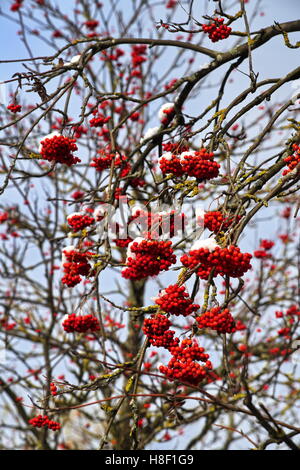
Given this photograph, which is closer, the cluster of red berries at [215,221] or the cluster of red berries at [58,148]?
the cluster of red berries at [215,221]

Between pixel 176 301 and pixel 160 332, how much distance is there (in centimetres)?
19

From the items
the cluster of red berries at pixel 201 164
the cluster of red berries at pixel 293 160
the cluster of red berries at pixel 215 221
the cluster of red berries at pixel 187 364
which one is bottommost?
the cluster of red berries at pixel 187 364

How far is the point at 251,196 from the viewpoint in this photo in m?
2.83

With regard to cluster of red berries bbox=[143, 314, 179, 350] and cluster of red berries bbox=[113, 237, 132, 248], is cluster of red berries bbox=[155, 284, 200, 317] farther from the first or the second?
cluster of red berries bbox=[113, 237, 132, 248]

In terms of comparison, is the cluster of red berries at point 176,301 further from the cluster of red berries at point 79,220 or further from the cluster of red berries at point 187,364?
the cluster of red berries at point 79,220

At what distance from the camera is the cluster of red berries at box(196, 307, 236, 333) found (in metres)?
2.31

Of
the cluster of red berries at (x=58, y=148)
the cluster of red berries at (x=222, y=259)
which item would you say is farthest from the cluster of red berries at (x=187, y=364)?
the cluster of red berries at (x=58, y=148)

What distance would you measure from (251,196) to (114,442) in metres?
5.11

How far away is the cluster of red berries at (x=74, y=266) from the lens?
131 inches

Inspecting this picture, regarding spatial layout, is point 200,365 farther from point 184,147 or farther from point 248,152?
point 184,147

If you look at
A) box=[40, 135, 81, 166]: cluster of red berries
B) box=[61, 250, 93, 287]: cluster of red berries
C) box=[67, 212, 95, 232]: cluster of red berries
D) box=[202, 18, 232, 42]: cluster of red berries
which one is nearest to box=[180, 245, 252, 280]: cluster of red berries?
box=[61, 250, 93, 287]: cluster of red berries

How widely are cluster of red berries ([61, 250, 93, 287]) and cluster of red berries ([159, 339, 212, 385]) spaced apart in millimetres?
1144

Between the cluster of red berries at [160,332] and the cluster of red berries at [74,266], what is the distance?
882mm
